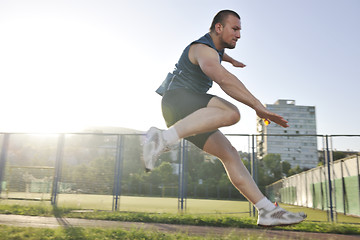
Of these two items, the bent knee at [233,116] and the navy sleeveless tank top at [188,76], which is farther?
the navy sleeveless tank top at [188,76]

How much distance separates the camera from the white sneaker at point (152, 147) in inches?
90.1

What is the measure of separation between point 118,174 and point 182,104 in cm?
804

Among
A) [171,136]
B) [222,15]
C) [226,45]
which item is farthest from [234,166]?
[222,15]

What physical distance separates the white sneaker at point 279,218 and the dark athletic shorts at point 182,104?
2.53 feet

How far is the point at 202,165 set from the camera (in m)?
12.8

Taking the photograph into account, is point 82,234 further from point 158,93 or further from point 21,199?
point 21,199

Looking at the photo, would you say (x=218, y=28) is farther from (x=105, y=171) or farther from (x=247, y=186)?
(x=105, y=171)

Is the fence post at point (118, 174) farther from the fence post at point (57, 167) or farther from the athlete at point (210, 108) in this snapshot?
the athlete at point (210, 108)

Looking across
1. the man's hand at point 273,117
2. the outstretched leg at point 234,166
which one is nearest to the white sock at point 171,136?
the outstretched leg at point 234,166

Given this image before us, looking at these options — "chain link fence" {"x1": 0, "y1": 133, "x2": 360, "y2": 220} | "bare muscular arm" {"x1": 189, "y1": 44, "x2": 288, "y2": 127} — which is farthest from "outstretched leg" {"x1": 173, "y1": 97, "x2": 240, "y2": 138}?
"chain link fence" {"x1": 0, "y1": 133, "x2": 360, "y2": 220}

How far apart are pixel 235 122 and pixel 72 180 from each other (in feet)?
33.5

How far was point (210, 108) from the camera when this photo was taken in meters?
2.23

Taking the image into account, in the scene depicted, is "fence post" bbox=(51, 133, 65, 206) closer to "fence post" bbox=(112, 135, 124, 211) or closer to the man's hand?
"fence post" bbox=(112, 135, 124, 211)

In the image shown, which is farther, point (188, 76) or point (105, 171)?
point (105, 171)
